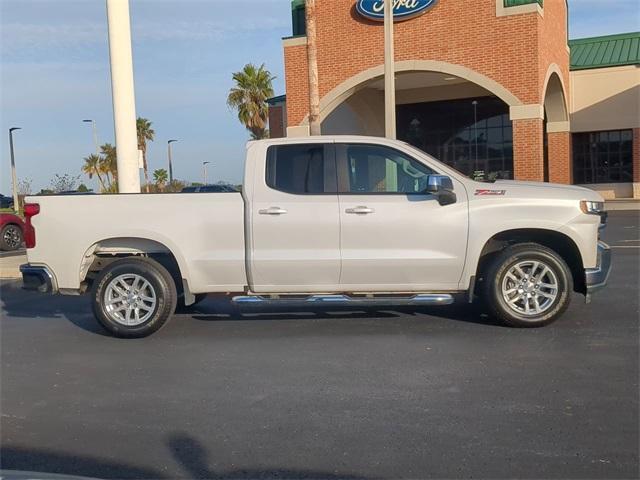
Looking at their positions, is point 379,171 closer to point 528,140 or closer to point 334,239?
point 334,239

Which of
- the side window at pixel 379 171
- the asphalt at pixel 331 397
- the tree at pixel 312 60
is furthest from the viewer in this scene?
the tree at pixel 312 60

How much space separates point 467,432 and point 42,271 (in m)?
5.08

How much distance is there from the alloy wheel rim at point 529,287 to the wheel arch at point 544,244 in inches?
13.5

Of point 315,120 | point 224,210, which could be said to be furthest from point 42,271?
point 315,120

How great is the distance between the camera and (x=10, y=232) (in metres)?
19.3

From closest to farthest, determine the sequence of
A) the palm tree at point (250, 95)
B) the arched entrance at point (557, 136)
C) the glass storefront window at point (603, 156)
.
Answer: the arched entrance at point (557, 136) < the glass storefront window at point (603, 156) < the palm tree at point (250, 95)

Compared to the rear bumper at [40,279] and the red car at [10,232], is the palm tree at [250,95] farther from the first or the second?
the rear bumper at [40,279]

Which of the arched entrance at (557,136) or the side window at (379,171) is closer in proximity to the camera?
the side window at (379,171)

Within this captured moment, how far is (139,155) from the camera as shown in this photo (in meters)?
13.2

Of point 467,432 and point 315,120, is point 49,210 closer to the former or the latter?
point 467,432

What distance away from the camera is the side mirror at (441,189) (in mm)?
6973

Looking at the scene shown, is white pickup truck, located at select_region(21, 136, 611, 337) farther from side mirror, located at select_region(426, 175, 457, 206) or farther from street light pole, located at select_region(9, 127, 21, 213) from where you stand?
street light pole, located at select_region(9, 127, 21, 213)

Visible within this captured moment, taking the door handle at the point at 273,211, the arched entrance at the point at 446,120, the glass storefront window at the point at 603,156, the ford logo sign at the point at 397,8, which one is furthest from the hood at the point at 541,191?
the glass storefront window at the point at 603,156

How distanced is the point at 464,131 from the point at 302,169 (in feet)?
86.5
